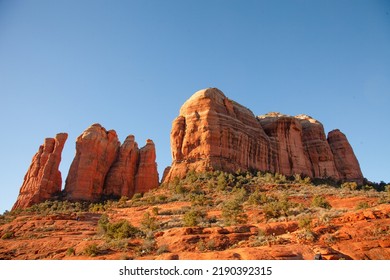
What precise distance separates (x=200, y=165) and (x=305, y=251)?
29859 mm

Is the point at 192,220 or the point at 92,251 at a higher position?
the point at 192,220

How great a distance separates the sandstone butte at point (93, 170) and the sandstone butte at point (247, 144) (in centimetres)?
841

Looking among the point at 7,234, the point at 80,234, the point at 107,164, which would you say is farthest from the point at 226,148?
the point at 7,234

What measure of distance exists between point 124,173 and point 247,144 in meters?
19.5

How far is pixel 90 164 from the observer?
52.2m

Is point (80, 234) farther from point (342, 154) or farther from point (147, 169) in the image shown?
point (342, 154)

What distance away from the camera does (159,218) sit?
101 feet

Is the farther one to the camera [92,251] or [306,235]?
[92,251]

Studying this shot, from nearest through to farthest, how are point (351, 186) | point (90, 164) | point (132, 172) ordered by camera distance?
1. point (351, 186)
2. point (90, 164)
3. point (132, 172)

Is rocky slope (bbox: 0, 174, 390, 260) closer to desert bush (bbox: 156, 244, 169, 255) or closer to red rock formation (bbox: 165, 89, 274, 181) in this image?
desert bush (bbox: 156, 244, 169, 255)

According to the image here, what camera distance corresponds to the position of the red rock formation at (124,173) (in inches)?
2100

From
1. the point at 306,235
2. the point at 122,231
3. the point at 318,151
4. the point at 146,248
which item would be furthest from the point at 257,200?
the point at 318,151

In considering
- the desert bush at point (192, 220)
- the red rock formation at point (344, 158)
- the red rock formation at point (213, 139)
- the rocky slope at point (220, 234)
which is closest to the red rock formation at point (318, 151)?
the red rock formation at point (344, 158)

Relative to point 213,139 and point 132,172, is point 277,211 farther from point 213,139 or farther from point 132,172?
point 132,172
